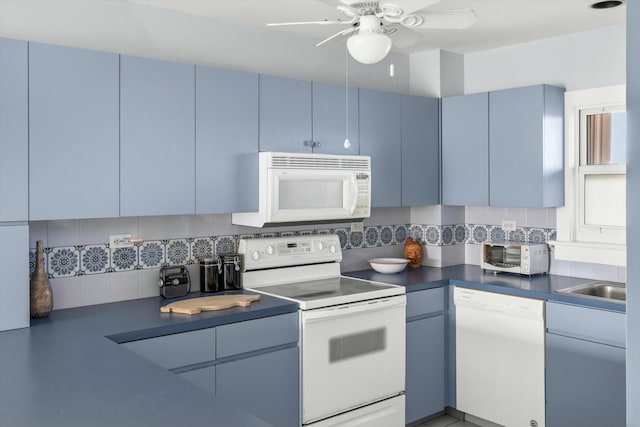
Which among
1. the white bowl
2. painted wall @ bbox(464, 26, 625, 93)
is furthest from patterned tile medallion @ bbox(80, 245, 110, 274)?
painted wall @ bbox(464, 26, 625, 93)

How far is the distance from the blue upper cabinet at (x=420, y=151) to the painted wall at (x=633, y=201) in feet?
8.75

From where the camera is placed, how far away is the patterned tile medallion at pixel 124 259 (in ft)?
10.5

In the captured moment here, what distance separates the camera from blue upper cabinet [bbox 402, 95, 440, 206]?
13.5 feet

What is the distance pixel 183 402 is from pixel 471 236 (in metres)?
3.26

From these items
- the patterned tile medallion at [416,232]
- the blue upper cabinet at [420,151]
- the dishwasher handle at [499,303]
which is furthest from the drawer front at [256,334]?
the patterned tile medallion at [416,232]

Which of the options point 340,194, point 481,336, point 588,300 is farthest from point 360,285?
point 588,300

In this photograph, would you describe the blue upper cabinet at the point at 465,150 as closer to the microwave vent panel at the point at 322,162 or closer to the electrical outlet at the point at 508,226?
the electrical outlet at the point at 508,226

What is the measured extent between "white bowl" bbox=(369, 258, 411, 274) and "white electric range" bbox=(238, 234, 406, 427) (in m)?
0.32

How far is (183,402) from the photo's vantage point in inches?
68.5

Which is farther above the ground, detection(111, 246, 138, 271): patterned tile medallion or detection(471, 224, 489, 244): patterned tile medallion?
detection(471, 224, 489, 244): patterned tile medallion

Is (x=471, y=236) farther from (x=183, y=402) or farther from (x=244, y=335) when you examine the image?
(x=183, y=402)

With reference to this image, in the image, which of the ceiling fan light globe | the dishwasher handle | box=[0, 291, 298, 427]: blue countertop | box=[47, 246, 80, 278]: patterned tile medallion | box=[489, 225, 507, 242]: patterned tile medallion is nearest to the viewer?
box=[0, 291, 298, 427]: blue countertop

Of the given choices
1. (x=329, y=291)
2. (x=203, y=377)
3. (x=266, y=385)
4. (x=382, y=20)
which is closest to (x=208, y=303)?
(x=203, y=377)

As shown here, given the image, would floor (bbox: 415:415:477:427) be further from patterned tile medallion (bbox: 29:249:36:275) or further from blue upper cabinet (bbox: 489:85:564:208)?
patterned tile medallion (bbox: 29:249:36:275)
